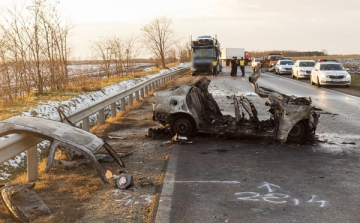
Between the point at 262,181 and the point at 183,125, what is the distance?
3396mm

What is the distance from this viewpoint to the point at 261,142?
29.1 ft

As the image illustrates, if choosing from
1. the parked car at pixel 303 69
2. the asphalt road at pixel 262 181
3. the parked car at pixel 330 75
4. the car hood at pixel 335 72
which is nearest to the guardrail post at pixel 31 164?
the asphalt road at pixel 262 181

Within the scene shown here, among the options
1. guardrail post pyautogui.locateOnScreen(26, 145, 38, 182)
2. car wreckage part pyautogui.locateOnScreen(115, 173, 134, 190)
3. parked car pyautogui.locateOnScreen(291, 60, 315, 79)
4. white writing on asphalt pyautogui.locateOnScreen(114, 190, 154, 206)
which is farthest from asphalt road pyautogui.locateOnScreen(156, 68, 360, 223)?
parked car pyautogui.locateOnScreen(291, 60, 315, 79)

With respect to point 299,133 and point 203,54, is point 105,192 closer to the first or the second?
point 299,133

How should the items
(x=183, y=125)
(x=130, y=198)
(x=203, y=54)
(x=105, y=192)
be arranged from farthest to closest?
(x=203, y=54) → (x=183, y=125) → (x=105, y=192) → (x=130, y=198)

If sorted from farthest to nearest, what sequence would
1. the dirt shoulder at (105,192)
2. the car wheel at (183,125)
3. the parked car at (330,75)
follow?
1. the parked car at (330,75)
2. the car wheel at (183,125)
3. the dirt shoulder at (105,192)

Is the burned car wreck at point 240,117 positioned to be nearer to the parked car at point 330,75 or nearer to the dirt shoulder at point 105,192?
the dirt shoulder at point 105,192

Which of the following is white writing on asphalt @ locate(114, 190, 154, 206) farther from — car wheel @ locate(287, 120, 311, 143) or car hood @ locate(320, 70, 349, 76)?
car hood @ locate(320, 70, 349, 76)

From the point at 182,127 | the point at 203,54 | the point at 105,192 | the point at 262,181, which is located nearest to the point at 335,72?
the point at 203,54

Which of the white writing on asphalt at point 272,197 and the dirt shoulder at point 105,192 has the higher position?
the dirt shoulder at point 105,192

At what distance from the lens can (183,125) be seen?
9.16 meters

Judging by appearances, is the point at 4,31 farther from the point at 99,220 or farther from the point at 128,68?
the point at 128,68

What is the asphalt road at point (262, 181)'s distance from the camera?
4730mm

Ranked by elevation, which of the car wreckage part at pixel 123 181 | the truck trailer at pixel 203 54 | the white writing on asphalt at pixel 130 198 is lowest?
the white writing on asphalt at pixel 130 198
